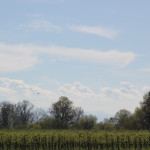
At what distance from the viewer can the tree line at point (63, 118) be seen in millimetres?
77125

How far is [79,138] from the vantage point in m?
41.1

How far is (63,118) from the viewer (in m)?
89.4

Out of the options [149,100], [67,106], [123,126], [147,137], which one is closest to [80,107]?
[67,106]

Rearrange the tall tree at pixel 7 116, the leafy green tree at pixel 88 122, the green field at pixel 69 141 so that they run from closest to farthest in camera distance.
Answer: the green field at pixel 69 141 < the leafy green tree at pixel 88 122 < the tall tree at pixel 7 116

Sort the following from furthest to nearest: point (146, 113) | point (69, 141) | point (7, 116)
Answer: point (7, 116) → point (146, 113) → point (69, 141)

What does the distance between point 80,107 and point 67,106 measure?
63.8 feet

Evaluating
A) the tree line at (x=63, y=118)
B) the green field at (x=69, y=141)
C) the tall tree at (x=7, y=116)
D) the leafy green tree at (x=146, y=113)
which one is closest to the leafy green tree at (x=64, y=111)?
the tree line at (x=63, y=118)

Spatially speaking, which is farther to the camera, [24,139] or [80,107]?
[80,107]

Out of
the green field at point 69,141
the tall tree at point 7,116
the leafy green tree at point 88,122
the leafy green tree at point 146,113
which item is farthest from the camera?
the tall tree at point 7,116

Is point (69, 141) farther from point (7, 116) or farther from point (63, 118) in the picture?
point (7, 116)

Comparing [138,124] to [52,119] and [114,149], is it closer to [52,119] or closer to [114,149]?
[52,119]

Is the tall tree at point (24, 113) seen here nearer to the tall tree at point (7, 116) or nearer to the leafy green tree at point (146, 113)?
the tall tree at point (7, 116)

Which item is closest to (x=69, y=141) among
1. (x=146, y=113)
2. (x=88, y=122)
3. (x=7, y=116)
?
(x=146, y=113)

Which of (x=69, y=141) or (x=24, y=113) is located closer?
(x=69, y=141)
